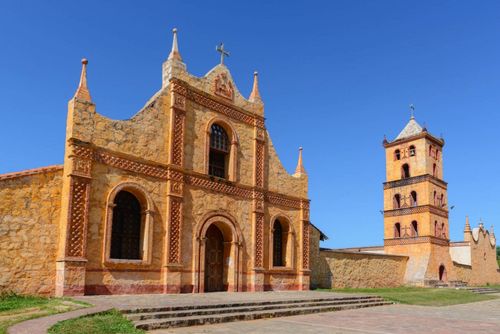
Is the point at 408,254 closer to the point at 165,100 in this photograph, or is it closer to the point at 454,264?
the point at 454,264

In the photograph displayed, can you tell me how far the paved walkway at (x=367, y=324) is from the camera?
11.0 metres

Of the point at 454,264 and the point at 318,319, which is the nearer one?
the point at 318,319

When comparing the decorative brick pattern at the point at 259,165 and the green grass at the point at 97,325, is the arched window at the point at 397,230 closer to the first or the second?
the decorative brick pattern at the point at 259,165

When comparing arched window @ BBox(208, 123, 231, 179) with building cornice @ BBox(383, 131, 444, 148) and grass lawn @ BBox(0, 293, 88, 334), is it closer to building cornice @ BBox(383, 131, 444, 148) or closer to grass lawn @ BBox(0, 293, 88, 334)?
grass lawn @ BBox(0, 293, 88, 334)

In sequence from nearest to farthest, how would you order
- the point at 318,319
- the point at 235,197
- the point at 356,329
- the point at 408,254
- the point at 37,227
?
1. the point at 356,329
2. the point at 318,319
3. the point at 37,227
4. the point at 235,197
5. the point at 408,254

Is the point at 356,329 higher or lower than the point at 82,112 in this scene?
lower

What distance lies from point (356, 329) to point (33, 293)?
31.6ft

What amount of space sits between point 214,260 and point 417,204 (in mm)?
23393

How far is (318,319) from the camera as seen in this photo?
534 inches

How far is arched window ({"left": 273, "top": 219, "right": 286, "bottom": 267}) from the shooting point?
77.2 ft

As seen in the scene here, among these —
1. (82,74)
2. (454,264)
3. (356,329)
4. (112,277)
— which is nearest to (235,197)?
(112,277)

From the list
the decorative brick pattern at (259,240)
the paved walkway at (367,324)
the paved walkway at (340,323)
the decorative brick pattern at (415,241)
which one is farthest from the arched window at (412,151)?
the paved walkway at (340,323)

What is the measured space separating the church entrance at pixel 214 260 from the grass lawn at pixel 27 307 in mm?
7618

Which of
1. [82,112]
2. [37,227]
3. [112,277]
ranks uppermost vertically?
[82,112]
